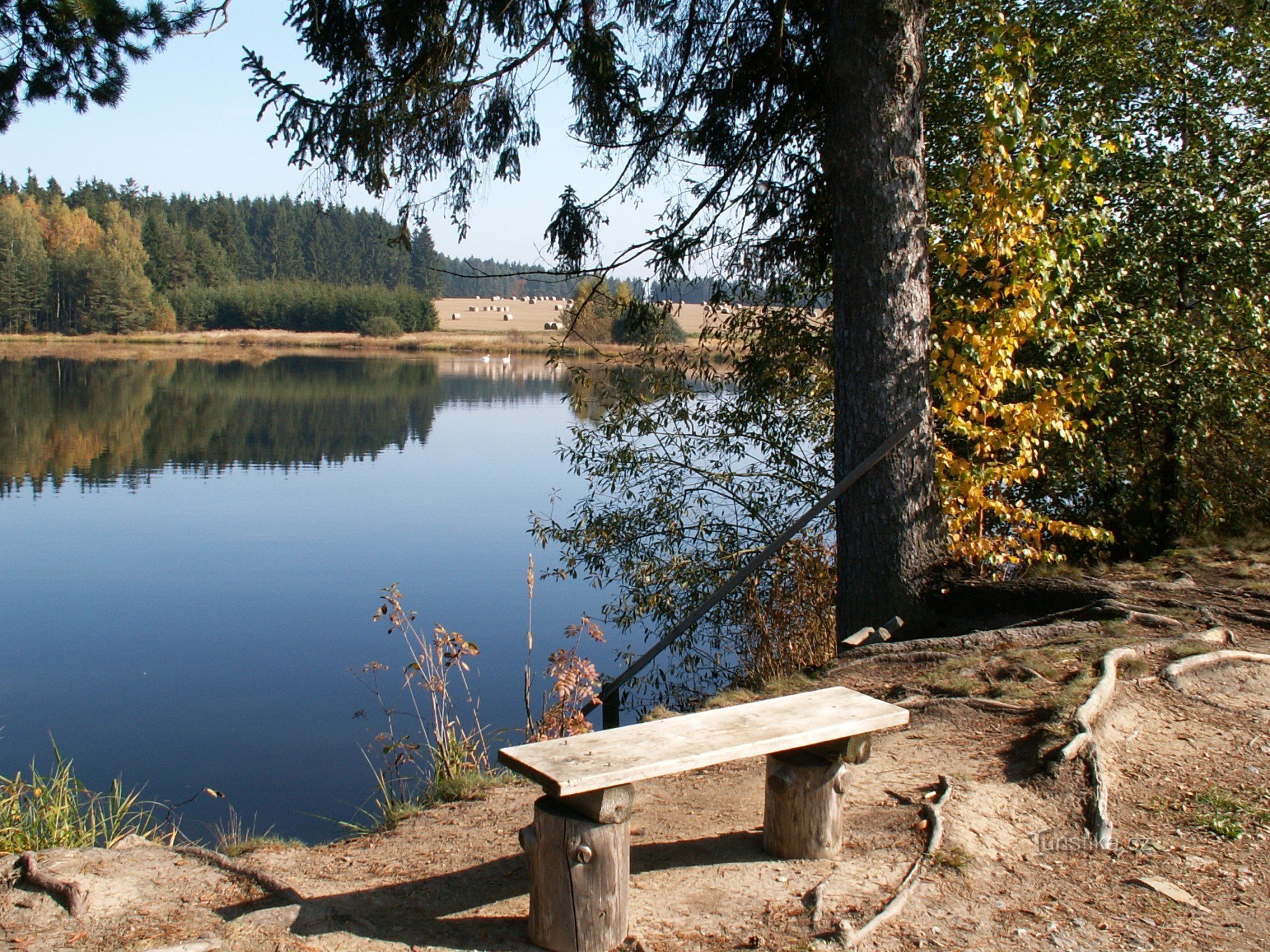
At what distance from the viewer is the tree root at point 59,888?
3395mm

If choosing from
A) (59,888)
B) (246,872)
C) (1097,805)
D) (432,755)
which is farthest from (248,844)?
(1097,805)

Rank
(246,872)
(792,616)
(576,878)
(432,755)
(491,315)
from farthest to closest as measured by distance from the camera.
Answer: (491,315)
(792,616)
(432,755)
(246,872)
(576,878)

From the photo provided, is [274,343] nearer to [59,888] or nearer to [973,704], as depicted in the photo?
[973,704]

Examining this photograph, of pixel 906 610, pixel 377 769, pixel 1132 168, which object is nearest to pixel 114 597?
pixel 377 769

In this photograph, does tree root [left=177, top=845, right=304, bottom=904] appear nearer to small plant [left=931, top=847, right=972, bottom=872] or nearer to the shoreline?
small plant [left=931, top=847, right=972, bottom=872]

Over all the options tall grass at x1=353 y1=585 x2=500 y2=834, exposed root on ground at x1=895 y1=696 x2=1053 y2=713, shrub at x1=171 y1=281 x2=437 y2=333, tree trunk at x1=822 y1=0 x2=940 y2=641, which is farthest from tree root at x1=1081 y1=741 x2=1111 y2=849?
shrub at x1=171 y1=281 x2=437 y2=333

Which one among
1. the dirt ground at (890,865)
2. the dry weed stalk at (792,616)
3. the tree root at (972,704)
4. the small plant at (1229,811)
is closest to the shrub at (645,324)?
the dry weed stalk at (792,616)

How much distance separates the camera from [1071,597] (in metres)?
6.51

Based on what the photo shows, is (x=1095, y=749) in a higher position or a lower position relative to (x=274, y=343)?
lower

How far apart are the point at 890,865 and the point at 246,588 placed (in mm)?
10821

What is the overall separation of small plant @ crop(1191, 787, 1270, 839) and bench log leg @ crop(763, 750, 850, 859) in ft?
4.39

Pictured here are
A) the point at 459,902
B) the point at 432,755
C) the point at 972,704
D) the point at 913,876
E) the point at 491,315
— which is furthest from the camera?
the point at 491,315

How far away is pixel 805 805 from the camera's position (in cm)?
356

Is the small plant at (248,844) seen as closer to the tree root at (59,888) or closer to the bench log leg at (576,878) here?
the tree root at (59,888)
